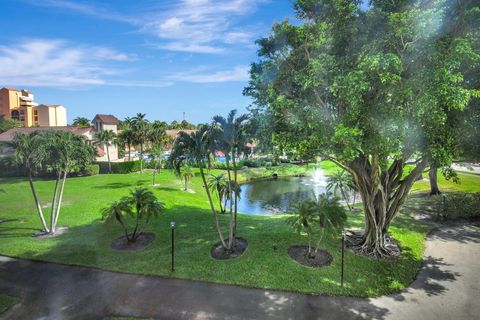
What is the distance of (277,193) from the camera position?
47.7 meters

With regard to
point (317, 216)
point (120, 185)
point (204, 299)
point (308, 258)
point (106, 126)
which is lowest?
point (204, 299)

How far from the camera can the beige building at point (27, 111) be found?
113312mm

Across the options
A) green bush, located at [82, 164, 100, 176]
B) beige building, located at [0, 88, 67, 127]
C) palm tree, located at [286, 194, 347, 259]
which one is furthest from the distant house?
beige building, located at [0, 88, 67, 127]

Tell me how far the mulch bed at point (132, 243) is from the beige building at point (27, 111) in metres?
114

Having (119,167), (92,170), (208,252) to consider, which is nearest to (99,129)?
(119,167)

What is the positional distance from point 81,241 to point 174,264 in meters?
8.34

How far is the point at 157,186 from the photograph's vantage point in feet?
140

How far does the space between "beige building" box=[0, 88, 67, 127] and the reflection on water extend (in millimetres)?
97765

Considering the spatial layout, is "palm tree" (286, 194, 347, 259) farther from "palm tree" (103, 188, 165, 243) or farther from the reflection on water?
the reflection on water

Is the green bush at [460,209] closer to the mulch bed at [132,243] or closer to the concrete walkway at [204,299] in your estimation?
the concrete walkway at [204,299]

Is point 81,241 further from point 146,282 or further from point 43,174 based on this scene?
point 43,174

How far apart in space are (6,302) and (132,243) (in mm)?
7447

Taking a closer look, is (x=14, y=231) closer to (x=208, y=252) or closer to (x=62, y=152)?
(x=62, y=152)

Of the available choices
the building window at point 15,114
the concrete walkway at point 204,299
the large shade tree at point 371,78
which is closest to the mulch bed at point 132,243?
the concrete walkway at point 204,299
